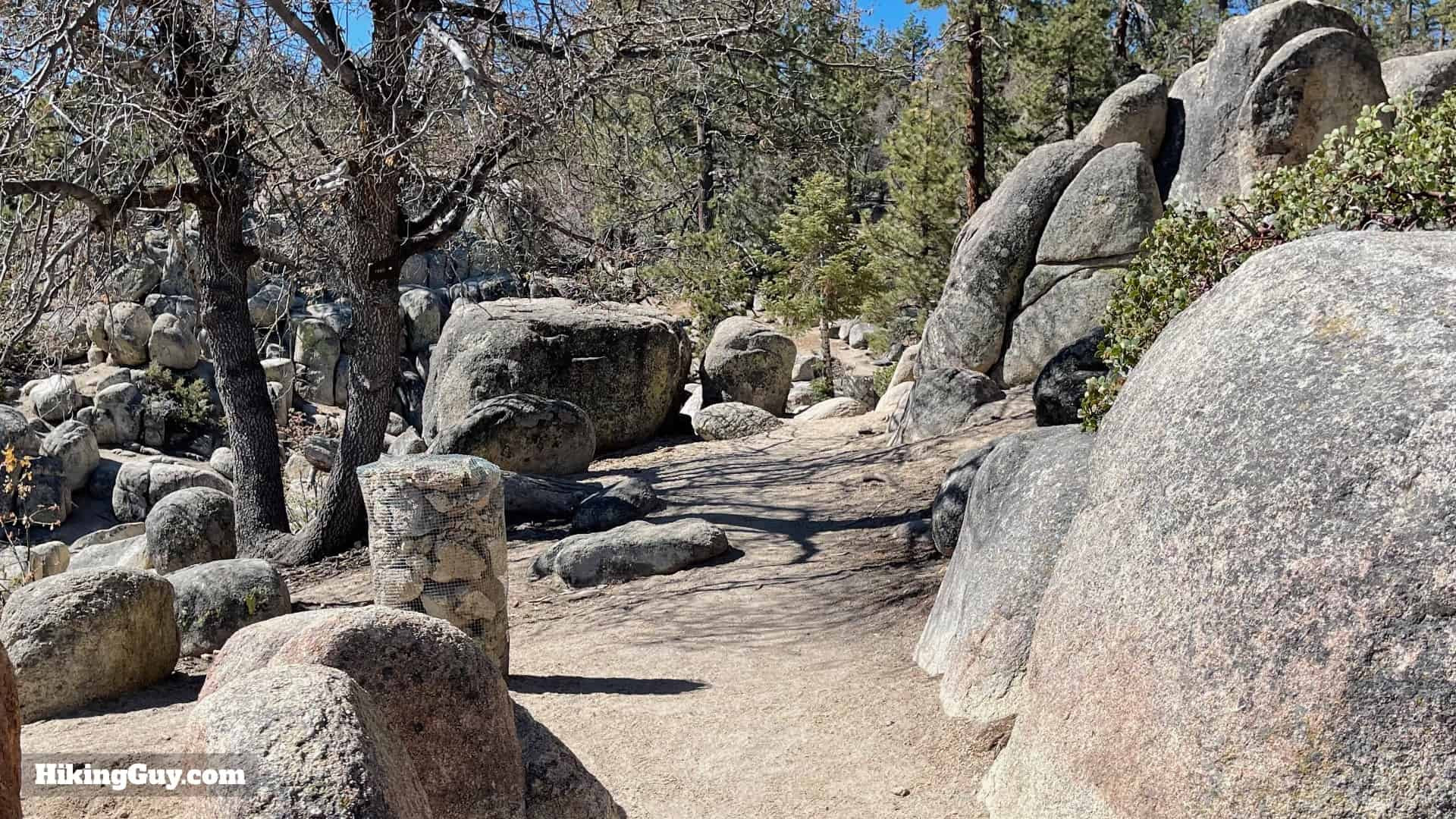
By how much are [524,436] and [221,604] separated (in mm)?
5651

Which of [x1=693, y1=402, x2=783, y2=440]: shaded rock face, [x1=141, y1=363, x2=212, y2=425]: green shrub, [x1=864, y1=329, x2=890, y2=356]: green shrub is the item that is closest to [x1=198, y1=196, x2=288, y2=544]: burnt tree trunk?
[x1=693, y1=402, x2=783, y2=440]: shaded rock face

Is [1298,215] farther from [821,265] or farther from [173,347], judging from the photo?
[173,347]

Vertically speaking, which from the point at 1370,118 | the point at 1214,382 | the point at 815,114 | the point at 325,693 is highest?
the point at 815,114

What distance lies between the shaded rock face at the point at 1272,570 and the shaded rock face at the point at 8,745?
9.14 feet

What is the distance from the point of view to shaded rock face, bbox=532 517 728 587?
8.68 m

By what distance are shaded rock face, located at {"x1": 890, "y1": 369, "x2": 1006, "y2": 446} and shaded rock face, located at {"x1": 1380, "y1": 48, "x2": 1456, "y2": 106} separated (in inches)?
228

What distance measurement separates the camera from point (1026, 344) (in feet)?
45.8

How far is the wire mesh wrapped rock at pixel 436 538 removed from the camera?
20.5ft

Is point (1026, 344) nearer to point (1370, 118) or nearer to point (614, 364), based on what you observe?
point (614, 364)

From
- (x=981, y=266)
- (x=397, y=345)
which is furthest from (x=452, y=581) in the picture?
(x=981, y=266)

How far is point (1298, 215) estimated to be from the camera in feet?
Result: 18.9

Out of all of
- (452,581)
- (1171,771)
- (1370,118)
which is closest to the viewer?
(1171,771)

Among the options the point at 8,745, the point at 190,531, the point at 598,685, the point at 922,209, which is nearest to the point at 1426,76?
the point at 922,209

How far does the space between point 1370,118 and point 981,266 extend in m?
8.93
